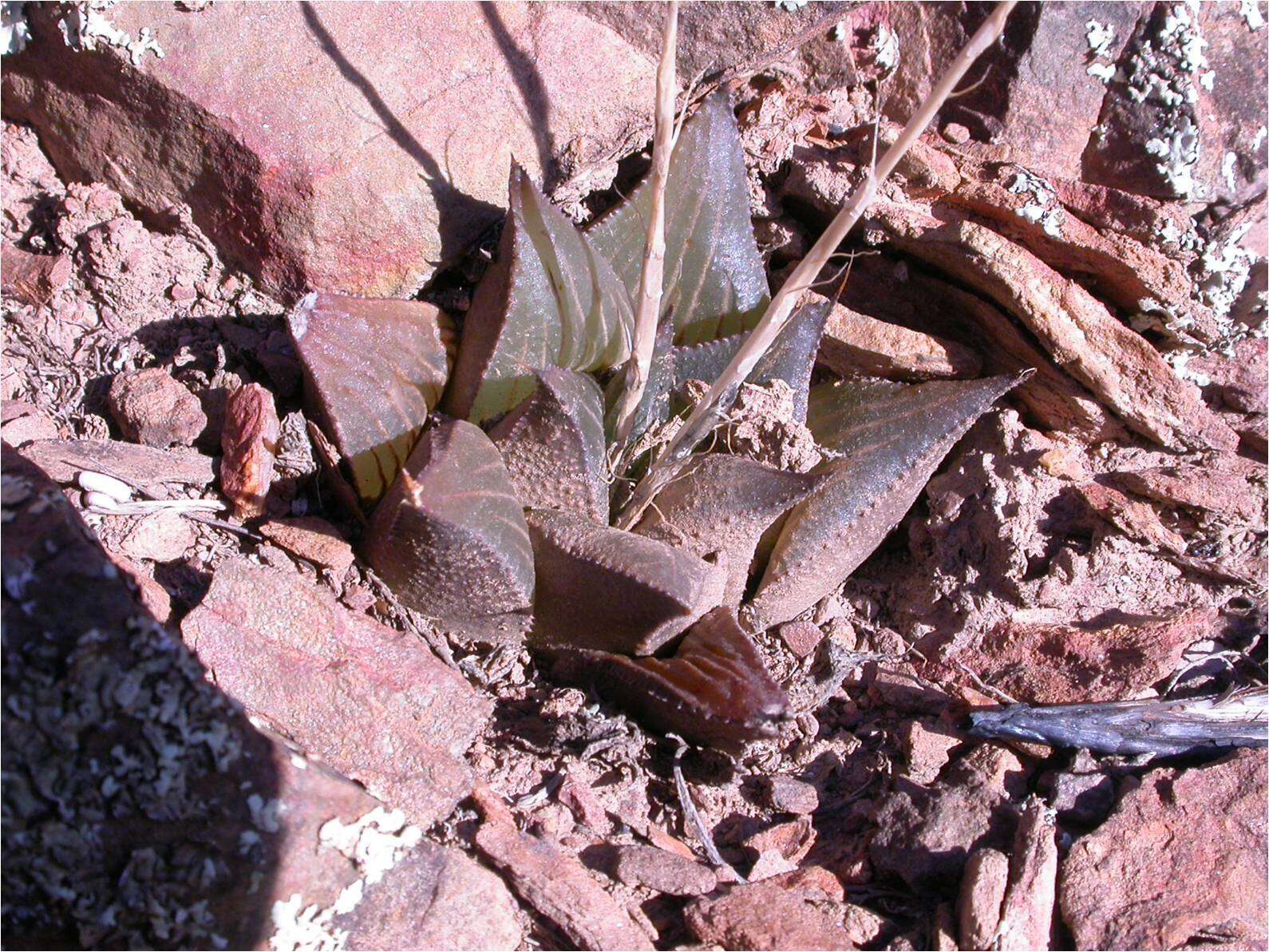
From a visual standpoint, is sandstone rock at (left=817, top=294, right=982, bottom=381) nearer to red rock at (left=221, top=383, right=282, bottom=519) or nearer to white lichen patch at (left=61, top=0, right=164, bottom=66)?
red rock at (left=221, top=383, right=282, bottom=519)

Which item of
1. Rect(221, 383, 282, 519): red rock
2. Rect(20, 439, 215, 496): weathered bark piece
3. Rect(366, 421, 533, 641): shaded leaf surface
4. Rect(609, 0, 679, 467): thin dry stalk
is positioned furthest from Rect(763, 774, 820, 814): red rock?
Rect(20, 439, 215, 496): weathered bark piece

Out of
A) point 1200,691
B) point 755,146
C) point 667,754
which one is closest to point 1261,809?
point 1200,691

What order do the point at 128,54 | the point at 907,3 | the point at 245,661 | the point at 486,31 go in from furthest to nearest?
1. the point at 907,3
2. the point at 486,31
3. the point at 128,54
4. the point at 245,661

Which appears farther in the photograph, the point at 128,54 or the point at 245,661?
the point at 128,54

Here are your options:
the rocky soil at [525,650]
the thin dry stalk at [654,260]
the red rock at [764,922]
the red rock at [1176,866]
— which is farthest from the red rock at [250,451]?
the red rock at [1176,866]

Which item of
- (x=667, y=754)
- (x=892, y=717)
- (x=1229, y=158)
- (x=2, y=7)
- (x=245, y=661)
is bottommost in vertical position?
(x=245, y=661)

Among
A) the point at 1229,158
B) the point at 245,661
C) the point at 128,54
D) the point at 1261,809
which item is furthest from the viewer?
the point at 1229,158

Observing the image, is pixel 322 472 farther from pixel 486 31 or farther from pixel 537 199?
pixel 486 31

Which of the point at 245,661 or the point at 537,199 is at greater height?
the point at 537,199

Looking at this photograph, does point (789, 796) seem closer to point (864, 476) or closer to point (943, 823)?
point (943, 823)
